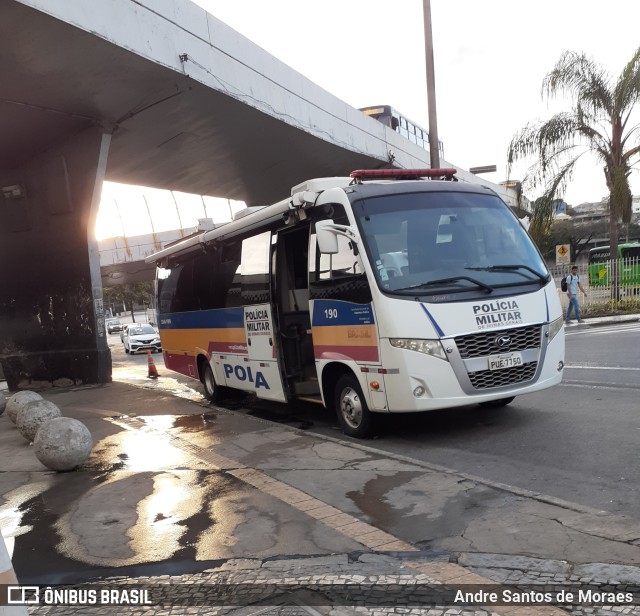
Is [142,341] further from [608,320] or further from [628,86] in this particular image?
[628,86]

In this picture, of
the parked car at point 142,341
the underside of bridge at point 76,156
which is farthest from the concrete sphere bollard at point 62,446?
the parked car at point 142,341

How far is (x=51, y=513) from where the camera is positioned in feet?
18.4

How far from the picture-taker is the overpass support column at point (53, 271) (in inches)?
630

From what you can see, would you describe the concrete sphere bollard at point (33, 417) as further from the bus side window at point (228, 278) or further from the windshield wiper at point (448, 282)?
the windshield wiper at point (448, 282)

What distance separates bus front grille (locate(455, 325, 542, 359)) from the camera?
665 cm

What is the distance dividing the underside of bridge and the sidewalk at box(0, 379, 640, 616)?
8.41 meters

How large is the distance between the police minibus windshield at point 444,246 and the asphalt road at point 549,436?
1.60 metres

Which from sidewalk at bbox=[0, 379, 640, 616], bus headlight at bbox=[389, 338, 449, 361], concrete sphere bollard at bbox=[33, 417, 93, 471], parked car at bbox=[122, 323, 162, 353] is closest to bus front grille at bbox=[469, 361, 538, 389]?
bus headlight at bbox=[389, 338, 449, 361]

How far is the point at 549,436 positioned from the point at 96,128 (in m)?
12.5

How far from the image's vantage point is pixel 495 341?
6777mm

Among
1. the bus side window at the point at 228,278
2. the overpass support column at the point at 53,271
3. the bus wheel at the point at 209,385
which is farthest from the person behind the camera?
the overpass support column at the point at 53,271

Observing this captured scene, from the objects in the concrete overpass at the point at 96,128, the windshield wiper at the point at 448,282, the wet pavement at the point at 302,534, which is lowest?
the wet pavement at the point at 302,534

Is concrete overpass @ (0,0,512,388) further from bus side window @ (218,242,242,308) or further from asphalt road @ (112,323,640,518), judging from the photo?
asphalt road @ (112,323,640,518)

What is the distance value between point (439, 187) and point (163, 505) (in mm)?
4666
